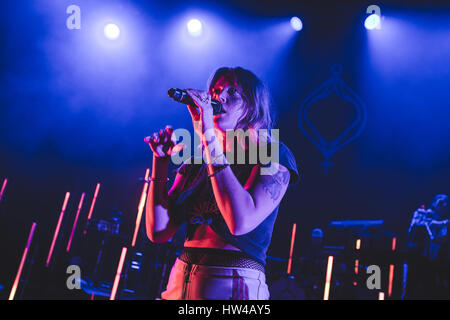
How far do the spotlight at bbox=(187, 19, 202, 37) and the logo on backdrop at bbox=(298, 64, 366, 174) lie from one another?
1.74 meters

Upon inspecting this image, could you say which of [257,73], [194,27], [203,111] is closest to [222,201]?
[203,111]

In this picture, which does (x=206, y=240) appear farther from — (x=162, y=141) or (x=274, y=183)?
(x=162, y=141)

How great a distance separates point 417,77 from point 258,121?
399 cm

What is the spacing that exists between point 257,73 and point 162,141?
12.6 ft

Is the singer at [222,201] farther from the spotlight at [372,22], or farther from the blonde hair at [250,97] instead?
the spotlight at [372,22]

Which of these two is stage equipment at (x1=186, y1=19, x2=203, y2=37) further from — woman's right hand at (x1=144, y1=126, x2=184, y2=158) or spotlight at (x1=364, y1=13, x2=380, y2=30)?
woman's right hand at (x1=144, y1=126, x2=184, y2=158)

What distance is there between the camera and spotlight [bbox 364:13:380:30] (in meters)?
4.48

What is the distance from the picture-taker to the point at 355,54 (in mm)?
4723

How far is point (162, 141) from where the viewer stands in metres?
1.18

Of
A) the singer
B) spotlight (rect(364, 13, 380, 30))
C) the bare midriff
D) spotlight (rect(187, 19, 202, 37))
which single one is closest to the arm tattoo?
the singer

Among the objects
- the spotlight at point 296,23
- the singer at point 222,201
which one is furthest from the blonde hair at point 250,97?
the spotlight at point 296,23

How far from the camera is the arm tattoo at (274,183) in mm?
1054

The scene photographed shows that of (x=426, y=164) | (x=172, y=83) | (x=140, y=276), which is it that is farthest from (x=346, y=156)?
(x=140, y=276)

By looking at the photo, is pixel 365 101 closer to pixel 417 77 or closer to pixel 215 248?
pixel 417 77
